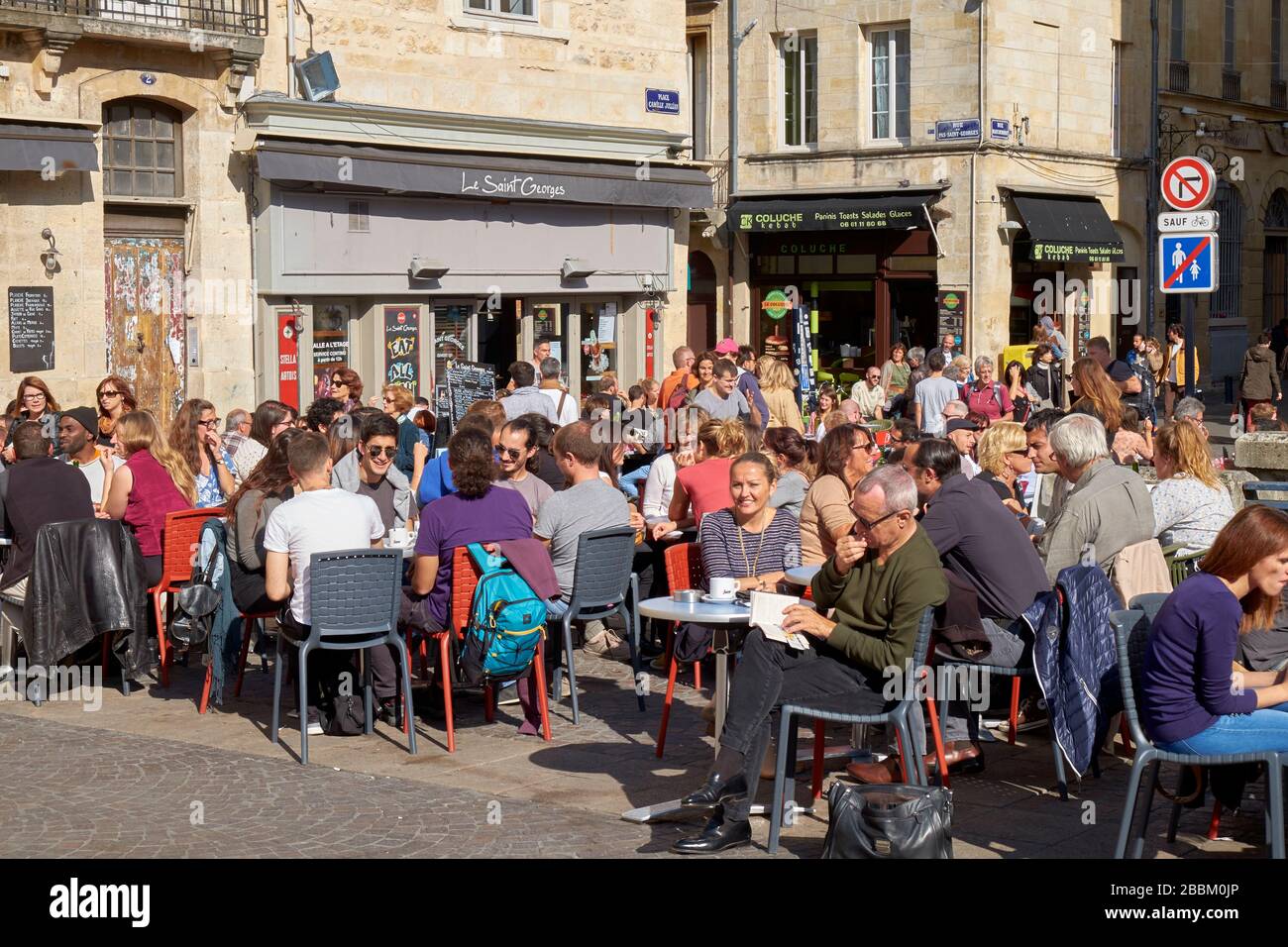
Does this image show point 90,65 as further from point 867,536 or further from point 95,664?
point 867,536

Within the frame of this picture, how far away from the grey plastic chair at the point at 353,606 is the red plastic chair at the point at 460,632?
209mm

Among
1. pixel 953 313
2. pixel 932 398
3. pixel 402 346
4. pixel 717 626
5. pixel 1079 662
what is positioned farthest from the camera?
pixel 953 313

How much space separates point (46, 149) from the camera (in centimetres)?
1658

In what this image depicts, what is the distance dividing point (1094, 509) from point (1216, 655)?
248 cm

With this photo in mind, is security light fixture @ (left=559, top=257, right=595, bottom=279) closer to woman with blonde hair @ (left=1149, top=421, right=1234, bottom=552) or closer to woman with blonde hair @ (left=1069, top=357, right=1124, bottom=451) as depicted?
woman with blonde hair @ (left=1069, top=357, right=1124, bottom=451)

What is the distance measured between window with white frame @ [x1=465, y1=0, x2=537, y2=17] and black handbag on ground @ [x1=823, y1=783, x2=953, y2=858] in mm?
16311

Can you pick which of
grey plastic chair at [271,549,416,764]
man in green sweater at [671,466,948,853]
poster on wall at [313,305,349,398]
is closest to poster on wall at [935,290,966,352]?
poster on wall at [313,305,349,398]

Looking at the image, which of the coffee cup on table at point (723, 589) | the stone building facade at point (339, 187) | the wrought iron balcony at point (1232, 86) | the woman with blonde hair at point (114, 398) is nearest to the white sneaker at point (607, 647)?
the coffee cup on table at point (723, 589)

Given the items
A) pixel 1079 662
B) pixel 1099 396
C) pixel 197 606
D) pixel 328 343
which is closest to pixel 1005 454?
pixel 1079 662

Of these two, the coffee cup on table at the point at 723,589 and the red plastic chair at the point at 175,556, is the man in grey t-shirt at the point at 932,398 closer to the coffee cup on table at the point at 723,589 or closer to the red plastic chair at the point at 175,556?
the red plastic chair at the point at 175,556

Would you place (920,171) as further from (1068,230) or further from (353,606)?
(353,606)

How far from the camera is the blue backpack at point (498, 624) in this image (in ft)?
27.9

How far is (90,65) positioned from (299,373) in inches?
157
